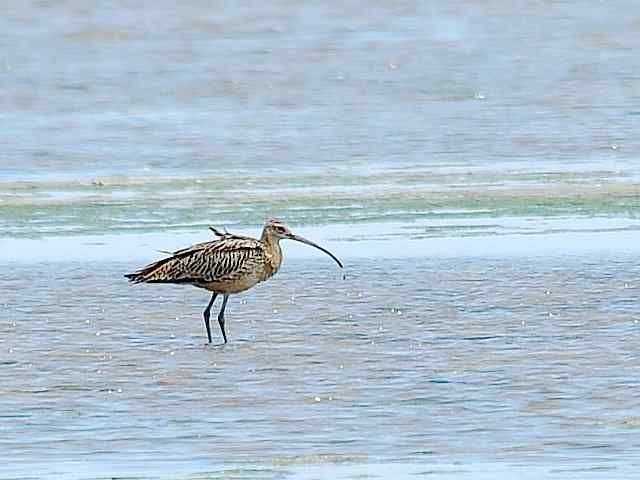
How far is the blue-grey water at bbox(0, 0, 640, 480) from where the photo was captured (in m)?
7.78

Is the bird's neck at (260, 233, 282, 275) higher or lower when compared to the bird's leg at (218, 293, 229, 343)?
higher

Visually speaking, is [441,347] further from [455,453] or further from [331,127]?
[331,127]

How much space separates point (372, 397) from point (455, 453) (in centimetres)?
114

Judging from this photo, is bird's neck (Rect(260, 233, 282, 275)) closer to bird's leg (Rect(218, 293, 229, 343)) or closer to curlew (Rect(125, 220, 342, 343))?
curlew (Rect(125, 220, 342, 343))

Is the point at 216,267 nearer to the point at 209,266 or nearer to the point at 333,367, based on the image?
the point at 209,266

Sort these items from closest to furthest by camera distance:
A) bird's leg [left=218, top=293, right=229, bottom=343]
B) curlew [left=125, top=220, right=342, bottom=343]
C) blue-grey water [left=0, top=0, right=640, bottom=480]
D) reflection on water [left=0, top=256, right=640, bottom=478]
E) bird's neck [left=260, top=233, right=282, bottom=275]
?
1. reflection on water [left=0, top=256, right=640, bottom=478]
2. blue-grey water [left=0, top=0, right=640, bottom=480]
3. bird's leg [left=218, top=293, right=229, bottom=343]
4. curlew [left=125, top=220, right=342, bottom=343]
5. bird's neck [left=260, top=233, right=282, bottom=275]

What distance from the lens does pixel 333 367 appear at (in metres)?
9.20

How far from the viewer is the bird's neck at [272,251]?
10438 mm

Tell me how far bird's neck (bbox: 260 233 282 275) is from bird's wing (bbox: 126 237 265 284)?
0.32 ft

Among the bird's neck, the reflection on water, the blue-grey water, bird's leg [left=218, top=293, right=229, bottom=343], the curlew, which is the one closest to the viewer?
the reflection on water

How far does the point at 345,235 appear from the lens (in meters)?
12.8

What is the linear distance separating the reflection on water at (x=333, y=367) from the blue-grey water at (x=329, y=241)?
2 centimetres

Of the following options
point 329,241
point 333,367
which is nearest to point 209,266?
point 333,367

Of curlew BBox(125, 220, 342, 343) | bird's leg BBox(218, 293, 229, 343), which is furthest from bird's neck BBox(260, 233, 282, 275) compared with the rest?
bird's leg BBox(218, 293, 229, 343)
